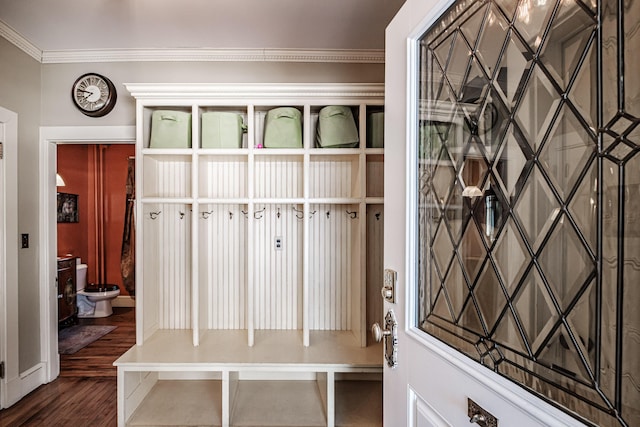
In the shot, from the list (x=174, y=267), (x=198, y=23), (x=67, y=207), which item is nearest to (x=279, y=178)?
(x=174, y=267)

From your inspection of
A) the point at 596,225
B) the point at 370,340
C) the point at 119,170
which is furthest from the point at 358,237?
the point at 119,170

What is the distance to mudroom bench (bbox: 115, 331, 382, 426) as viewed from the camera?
195 cm

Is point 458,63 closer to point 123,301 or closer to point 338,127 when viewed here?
point 338,127

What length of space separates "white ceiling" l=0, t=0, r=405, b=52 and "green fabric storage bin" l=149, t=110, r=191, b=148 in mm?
600

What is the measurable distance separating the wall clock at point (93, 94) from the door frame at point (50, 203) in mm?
131

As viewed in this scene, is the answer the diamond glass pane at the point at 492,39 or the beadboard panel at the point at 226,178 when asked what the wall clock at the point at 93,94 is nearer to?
the beadboard panel at the point at 226,178

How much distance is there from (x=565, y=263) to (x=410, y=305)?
480 mm

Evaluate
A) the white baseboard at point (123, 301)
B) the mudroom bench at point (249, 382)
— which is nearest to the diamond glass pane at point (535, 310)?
the mudroom bench at point (249, 382)

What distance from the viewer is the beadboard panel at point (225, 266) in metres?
2.53

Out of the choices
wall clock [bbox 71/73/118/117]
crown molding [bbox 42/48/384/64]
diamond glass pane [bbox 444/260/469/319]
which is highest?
crown molding [bbox 42/48/384/64]

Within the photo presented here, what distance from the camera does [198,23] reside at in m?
2.26

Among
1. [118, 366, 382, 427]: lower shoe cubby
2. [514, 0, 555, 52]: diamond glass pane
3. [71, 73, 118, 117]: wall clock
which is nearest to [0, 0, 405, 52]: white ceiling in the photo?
[71, 73, 118, 117]: wall clock

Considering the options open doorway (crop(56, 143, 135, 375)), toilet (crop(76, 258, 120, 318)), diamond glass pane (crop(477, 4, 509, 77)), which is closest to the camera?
diamond glass pane (crop(477, 4, 509, 77))

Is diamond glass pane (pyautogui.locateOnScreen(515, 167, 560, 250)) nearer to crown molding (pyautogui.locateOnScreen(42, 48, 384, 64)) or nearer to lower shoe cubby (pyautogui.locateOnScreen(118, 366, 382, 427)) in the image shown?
lower shoe cubby (pyautogui.locateOnScreen(118, 366, 382, 427))
